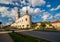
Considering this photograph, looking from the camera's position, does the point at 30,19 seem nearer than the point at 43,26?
No

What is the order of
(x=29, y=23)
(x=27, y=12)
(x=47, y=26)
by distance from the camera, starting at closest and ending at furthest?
(x=47, y=26) → (x=29, y=23) → (x=27, y=12)

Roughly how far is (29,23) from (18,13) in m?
18.3

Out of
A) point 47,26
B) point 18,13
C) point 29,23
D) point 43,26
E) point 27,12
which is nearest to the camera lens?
point 43,26

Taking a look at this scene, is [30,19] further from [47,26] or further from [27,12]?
[47,26]

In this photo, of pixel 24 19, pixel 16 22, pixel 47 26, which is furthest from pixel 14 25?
pixel 47 26

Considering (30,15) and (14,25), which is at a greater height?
(30,15)

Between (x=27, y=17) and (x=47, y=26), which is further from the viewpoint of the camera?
(x=27, y=17)

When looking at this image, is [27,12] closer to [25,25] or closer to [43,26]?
→ [25,25]

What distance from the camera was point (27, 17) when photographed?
86625 mm

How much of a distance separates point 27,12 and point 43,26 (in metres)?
33.3

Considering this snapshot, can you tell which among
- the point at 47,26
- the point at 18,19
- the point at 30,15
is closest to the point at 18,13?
the point at 18,19

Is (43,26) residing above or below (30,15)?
below

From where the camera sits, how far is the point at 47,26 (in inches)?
2562

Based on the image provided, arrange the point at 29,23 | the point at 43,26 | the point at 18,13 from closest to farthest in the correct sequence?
the point at 43,26, the point at 29,23, the point at 18,13
